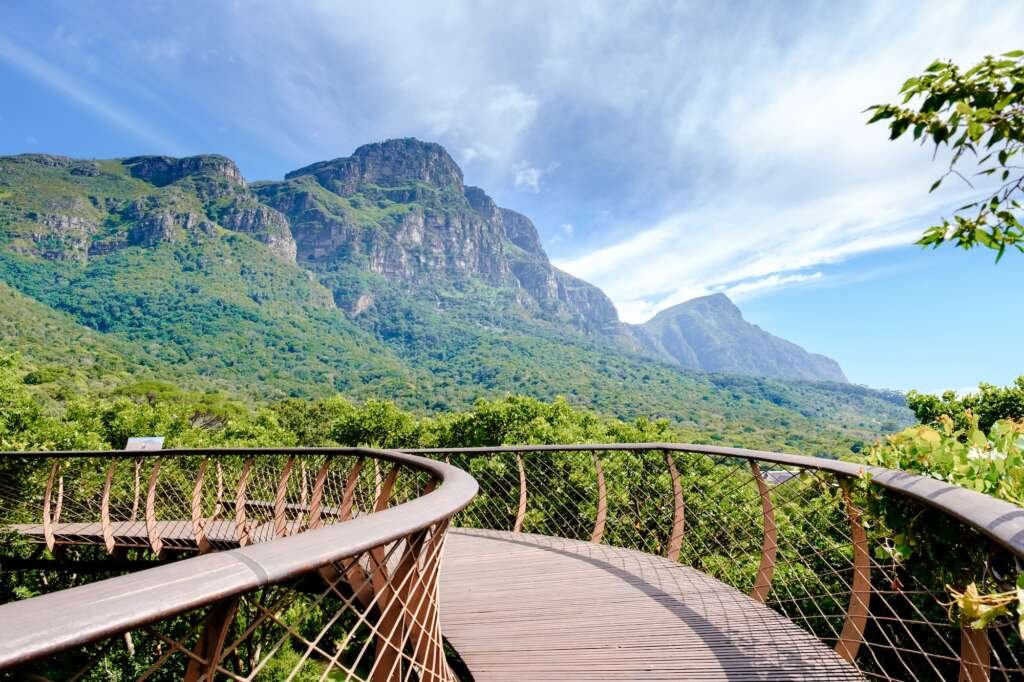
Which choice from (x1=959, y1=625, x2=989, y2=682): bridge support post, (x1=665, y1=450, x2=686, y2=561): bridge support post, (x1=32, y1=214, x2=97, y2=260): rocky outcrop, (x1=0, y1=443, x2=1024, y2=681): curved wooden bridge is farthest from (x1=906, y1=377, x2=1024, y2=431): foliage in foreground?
(x1=32, y1=214, x2=97, y2=260): rocky outcrop

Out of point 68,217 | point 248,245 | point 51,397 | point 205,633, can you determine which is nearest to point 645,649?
point 205,633

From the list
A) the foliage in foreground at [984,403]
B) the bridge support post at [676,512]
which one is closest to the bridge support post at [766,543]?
the bridge support post at [676,512]

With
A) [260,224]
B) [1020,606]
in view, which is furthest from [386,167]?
[1020,606]

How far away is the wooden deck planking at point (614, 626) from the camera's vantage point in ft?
7.42

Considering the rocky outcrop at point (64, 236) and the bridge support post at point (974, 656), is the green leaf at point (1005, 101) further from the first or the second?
the rocky outcrop at point (64, 236)

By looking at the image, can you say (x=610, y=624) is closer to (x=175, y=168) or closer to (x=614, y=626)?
(x=614, y=626)

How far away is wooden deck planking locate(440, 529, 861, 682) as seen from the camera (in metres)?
2.26

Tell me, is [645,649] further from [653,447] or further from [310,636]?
[310,636]

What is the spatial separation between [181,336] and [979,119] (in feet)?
336

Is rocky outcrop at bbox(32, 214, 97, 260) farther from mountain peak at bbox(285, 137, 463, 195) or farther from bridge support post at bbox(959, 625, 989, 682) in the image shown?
bridge support post at bbox(959, 625, 989, 682)

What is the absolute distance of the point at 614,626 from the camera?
2709 millimetres

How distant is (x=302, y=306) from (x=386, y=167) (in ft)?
308

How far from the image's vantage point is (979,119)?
4.59 ft

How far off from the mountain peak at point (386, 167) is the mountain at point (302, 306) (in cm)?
214
